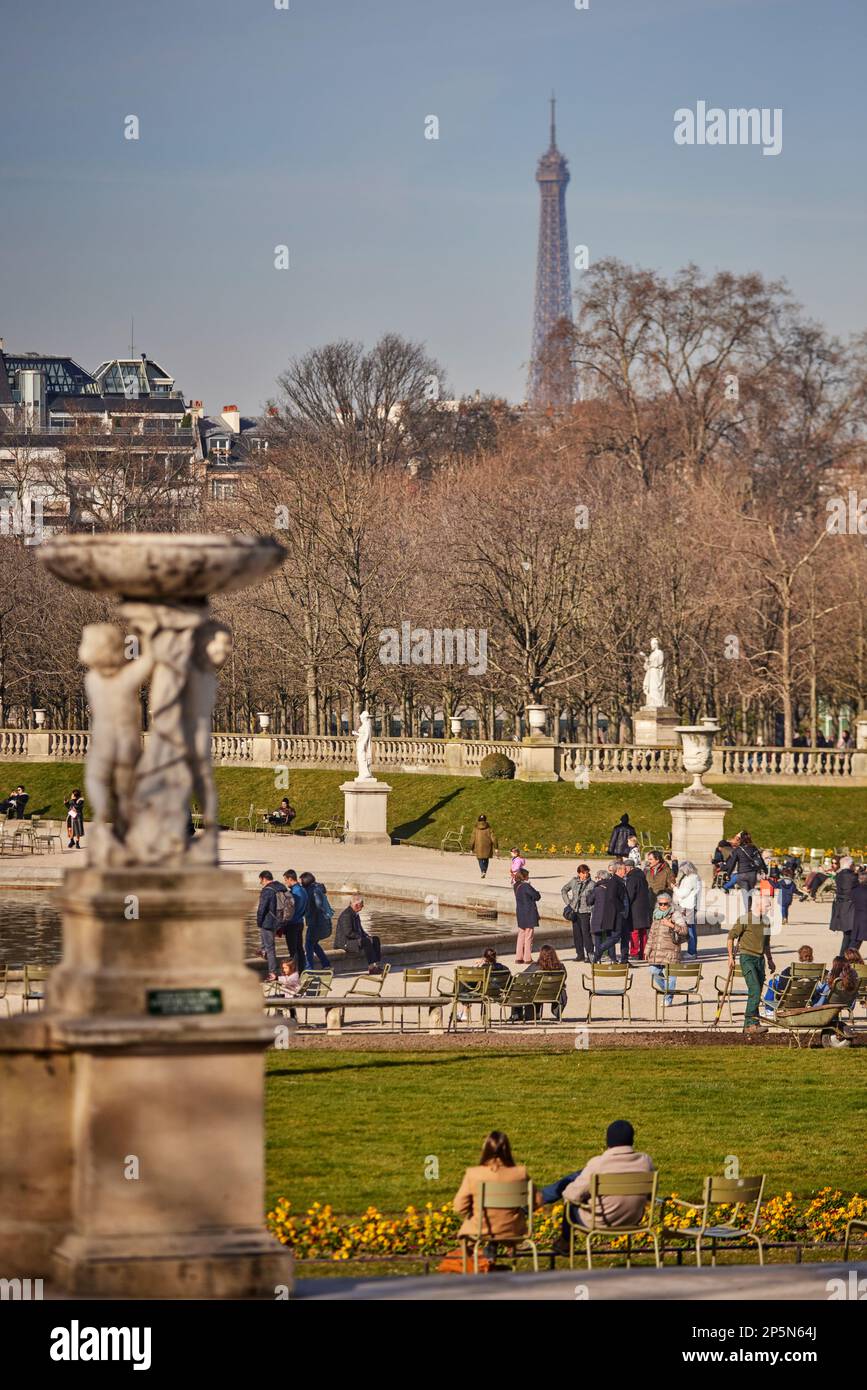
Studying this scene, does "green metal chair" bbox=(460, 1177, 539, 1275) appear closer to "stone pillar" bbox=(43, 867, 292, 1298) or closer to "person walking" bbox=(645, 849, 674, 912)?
"stone pillar" bbox=(43, 867, 292, 1298)

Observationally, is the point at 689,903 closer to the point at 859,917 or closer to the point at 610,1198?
the point at 859,917

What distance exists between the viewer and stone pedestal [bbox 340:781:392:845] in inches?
1932

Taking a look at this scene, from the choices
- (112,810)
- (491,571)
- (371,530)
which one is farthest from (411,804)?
(112,810)

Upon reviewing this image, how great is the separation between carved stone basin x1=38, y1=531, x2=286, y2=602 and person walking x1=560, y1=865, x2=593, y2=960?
1967 centimetres

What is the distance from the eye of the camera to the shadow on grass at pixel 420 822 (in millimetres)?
51000

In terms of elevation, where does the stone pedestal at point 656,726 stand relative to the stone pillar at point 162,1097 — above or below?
above

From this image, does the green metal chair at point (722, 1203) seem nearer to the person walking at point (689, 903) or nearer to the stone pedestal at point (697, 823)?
the person walking at point (689, 903)

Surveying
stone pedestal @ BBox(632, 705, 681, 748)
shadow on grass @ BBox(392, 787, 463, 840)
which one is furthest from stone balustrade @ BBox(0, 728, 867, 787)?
stone pedestal @ BBox(632, 705, 681, 748)

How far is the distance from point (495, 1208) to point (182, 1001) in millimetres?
3912

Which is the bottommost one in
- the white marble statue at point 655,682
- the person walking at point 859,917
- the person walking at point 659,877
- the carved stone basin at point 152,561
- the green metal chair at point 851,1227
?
the green metal chair at point 851,1227

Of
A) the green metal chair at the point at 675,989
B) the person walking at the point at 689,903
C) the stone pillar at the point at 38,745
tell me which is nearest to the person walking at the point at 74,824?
the stone pillar at the point at 38,745

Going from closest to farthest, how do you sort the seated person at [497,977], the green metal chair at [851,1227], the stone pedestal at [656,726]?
the green metal chair at [851,1227], the seated person at [497,977], the stone pedestal at [656,726]

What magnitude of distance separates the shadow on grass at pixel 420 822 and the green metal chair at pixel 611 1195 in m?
37.6

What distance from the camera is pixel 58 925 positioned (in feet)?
110
